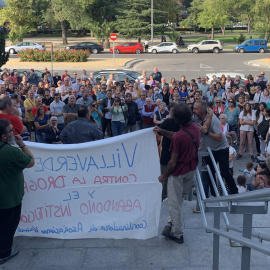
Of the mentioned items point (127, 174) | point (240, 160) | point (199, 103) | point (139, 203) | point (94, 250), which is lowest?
point (240, 160)

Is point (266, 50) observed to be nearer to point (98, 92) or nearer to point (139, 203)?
point (98, 92)

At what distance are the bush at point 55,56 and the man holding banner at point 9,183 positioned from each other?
107ft

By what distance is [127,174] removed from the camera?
6305 millimetres

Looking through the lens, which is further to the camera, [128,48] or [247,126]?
[128,48]

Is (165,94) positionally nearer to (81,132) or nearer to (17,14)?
(81,132)

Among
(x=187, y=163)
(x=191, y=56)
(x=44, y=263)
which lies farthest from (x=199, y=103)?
(x=191, y=56)

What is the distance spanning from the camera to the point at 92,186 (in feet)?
20.7

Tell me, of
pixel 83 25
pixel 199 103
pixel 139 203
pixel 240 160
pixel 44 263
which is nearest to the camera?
pixel 44 263

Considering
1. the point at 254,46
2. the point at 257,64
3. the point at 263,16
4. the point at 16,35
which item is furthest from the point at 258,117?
the point at 16,35

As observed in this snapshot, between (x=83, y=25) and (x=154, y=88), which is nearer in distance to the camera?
(x=154, y=88)

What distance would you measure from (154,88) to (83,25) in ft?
143

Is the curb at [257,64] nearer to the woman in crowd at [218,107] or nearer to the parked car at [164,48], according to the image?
the parked car at [164,48]

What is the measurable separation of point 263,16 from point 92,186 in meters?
48.0

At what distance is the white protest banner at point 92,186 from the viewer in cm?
630
